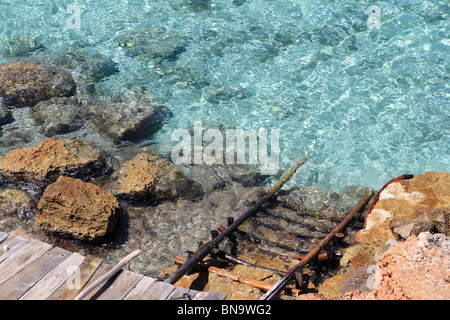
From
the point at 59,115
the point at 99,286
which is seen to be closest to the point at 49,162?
the point at 59,115

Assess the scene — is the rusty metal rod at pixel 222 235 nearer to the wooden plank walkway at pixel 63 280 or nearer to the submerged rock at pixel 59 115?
the wooden plank walkway at pixel 63 280

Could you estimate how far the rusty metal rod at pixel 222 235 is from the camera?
617 cm

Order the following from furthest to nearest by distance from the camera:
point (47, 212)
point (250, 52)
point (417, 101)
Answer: point (250, 52)
point (417, 101)
point (47, 212)

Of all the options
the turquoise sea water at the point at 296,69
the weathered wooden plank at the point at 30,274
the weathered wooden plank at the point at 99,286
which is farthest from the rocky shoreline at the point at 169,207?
the weathered wooden plank at the point at 30,274

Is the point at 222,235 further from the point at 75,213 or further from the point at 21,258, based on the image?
the point at 21,258

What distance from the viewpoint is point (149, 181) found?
9102 millimetres

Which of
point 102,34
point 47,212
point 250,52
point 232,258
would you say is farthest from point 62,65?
point 232,258

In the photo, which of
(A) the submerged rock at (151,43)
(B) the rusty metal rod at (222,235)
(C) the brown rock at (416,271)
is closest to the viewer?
(C) the brown rock at (416,271)

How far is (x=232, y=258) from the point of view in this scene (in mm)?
7172

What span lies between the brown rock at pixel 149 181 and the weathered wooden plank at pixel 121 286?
4074 millimetres

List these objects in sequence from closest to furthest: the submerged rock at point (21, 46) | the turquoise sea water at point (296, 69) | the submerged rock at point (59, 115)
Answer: the turquoise sea water at point (296, 69) < the submerged rock at point (59, 115) < the submerged rock at point (21, 46)

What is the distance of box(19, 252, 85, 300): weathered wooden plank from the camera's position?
4787 millimetres
